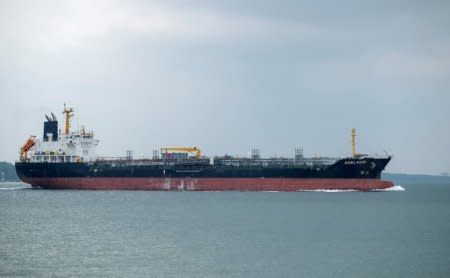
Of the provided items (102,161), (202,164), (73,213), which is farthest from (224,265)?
(102,161)

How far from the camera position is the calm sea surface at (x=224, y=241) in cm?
2445

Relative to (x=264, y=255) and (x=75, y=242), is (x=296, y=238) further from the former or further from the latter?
(x=75, y=242)

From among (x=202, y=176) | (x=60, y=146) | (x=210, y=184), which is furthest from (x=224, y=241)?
(x=60, y=146)

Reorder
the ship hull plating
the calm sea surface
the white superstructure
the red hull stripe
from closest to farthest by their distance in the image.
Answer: the calm sea surface, the ship hull plating, the red hull stripe, the white superstructure

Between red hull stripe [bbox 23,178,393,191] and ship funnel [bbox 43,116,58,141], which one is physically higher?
ship funnel [bbox 43,116,58,141]

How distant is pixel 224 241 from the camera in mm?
30406

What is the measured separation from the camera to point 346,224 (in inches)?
1465

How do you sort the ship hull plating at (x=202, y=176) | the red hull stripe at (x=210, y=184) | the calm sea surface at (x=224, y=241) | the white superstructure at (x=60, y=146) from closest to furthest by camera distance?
the calm sea surface at (x=224, y=241) → the ship hull plating at (x=202, y=176) → the red hull stripe at (x=210, y=184) → the white superstructure at (x=60, y=146)

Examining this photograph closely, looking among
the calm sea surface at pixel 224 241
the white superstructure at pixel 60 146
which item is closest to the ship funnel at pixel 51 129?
the white superstructure at pixel 60 146

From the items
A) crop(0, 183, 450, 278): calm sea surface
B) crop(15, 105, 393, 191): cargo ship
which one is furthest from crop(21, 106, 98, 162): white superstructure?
crop(0, 183, 450, 278): calm sea surface

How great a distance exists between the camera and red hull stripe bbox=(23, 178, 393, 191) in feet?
202

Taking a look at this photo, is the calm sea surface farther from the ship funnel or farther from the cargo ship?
the ship funnel

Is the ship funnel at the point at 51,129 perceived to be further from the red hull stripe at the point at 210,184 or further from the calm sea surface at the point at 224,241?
the calm sea surface at the point at 224,241

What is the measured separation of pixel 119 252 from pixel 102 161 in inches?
1691
